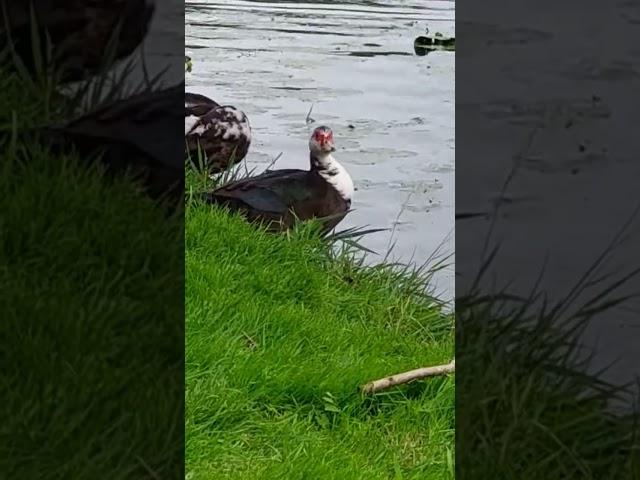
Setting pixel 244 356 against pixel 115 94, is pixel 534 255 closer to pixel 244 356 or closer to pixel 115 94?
pixel 115 94

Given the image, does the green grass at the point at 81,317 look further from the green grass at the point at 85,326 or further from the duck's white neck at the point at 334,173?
the duck's white neck at the point at 334,173

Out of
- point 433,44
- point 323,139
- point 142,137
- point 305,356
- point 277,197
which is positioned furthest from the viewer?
point 277,197

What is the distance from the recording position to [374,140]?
304cm

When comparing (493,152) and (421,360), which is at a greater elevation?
(493,152)

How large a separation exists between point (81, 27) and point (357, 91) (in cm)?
157

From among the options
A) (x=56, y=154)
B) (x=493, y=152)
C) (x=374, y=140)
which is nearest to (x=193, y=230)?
(x=374, y=140)

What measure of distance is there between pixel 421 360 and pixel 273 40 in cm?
117

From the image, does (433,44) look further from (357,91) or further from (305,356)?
(305,356)

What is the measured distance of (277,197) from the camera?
10.6 ft

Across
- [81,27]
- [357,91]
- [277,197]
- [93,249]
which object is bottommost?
[277,197]

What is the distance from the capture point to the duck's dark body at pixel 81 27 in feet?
5.12

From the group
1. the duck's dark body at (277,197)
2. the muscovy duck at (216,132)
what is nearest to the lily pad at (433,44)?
the duck's dark body at (277,197)

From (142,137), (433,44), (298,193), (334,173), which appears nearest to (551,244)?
(142,137)

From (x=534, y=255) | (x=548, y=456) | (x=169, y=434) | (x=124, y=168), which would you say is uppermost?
(x=124, y=168)
